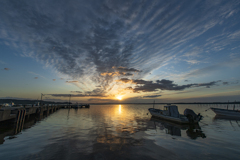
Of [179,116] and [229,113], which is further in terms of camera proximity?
[229,113]

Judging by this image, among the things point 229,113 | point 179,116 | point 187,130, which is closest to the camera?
point 187,130

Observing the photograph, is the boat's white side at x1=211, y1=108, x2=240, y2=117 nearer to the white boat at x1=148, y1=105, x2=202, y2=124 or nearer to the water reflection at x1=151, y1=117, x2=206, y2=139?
the white boat at x1=148, y1=105, x2=202, y2=124

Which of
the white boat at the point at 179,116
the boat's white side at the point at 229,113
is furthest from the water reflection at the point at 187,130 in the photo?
the boat's white side at the point at 229,113

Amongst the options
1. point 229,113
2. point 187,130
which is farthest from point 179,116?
point 229,113

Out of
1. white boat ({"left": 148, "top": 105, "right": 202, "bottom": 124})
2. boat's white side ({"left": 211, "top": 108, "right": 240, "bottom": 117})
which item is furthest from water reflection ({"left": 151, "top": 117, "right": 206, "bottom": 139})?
boat's white side ({"left": 211, "top": 108, "right": 240, "bottom": 117})

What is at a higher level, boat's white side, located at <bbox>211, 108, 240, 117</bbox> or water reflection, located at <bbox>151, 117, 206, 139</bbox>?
boat's white side, located at <bbox>211, 108, 240, 117</bbox>

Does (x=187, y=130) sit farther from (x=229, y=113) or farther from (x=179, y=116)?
(x=229, y=113)

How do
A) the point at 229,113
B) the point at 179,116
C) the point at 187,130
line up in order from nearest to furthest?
the point at 187,130 < the point at 179,116 < the point at 229,113

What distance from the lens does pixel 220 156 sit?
1052 cm

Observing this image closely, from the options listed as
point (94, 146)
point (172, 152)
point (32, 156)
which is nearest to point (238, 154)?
point (172, 152)

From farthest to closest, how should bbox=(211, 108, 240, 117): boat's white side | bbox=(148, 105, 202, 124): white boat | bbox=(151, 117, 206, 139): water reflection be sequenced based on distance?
bbox=(211, 108, 240, 117): boat's white side
bbox=(148, 105, 202, 124): white boat
bbox=(151, 117, 206, 139): water reflection

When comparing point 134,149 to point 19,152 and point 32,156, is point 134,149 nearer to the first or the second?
point 32,156

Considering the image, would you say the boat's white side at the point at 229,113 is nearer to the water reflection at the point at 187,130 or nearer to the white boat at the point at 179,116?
the white boat at the point at 179,116

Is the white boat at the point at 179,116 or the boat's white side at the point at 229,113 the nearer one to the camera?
the white boat at the point at 179,116
